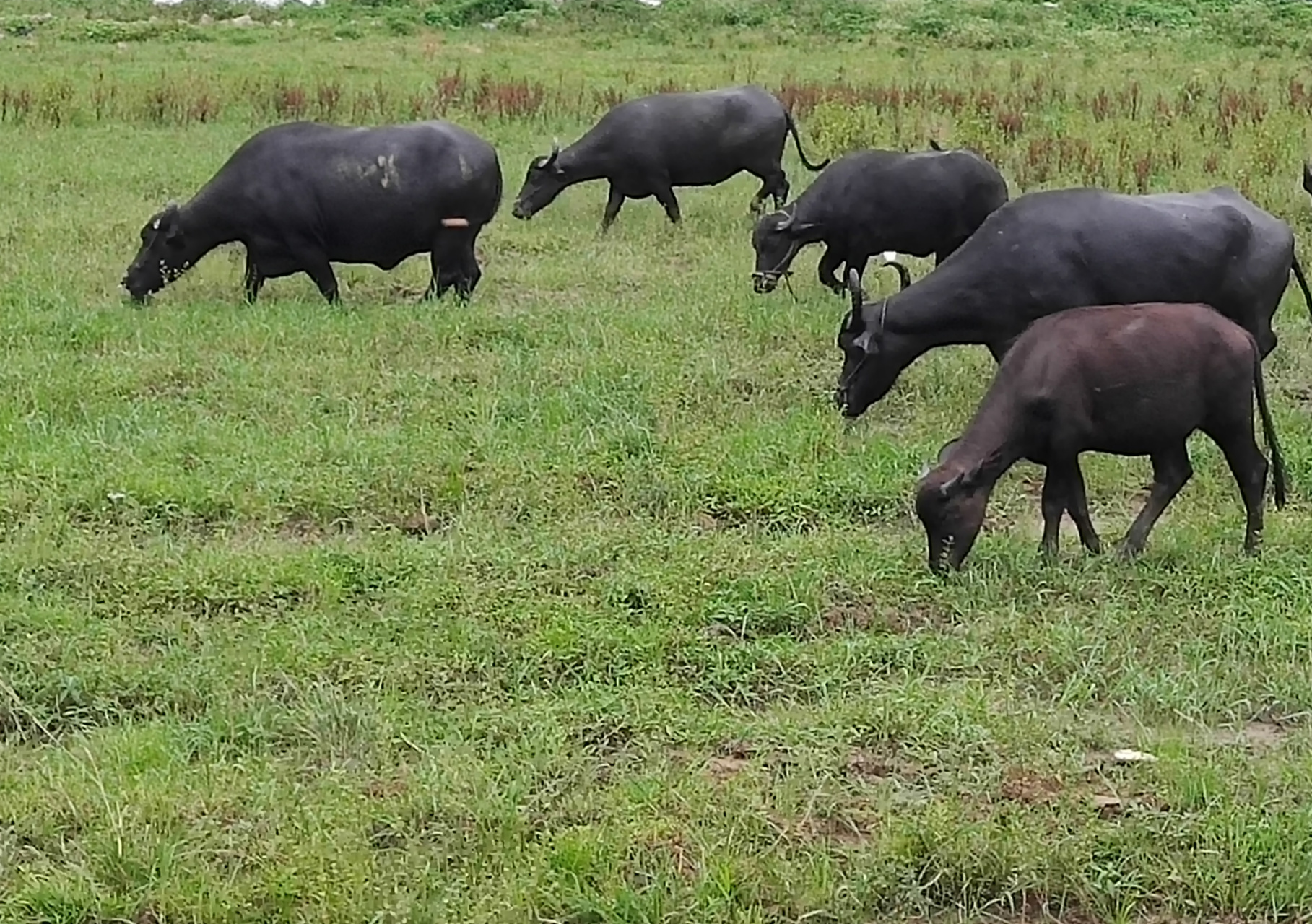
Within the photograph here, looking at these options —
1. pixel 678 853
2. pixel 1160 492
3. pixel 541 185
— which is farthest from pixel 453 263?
pixel 678 853

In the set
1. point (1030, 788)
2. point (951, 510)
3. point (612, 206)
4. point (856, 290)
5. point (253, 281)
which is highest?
point (856, 290)

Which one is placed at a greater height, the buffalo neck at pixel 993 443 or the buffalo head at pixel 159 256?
the buffalo neck at pixel 993 443

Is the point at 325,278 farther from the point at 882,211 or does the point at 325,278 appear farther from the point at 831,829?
the point at 831,829

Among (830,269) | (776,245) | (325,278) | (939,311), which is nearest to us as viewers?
(939,311)

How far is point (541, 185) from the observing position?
1315 centimetres

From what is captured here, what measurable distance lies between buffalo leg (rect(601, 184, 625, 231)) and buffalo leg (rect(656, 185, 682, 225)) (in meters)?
0.30

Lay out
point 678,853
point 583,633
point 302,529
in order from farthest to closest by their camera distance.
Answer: point 302,529
point 583,633
point 678,853

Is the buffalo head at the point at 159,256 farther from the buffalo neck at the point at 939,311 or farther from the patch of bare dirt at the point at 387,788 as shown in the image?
the patch of bare dirt at the point at 387,788

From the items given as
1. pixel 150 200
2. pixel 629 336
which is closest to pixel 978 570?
pixel 629 336

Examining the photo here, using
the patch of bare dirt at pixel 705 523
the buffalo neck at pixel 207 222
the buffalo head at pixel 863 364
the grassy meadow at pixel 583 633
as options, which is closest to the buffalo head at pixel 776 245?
the grassy meadow at pixel 583 633

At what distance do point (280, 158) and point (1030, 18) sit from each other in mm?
19111

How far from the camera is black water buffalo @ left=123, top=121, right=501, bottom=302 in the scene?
9820mm

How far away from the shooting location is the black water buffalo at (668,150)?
13.0 meters

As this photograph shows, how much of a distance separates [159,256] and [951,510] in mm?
5936
